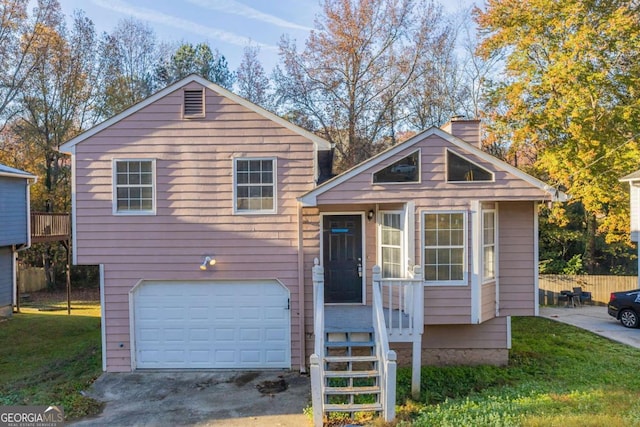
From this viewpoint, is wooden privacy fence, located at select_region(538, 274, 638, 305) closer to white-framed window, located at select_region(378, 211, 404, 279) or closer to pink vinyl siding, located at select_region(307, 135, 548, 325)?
pink vinyl siding, located at select_region(307, 135, 548, 325)

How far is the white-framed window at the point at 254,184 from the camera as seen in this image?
29.7 feet

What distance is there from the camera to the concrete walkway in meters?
11.3

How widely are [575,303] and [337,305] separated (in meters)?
12.3

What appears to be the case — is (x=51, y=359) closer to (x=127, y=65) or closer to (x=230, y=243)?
(x=230, y=243)

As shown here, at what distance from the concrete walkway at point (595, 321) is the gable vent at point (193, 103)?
1226 cm

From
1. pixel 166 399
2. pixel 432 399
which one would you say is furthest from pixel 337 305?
pixel 166 399

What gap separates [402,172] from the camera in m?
8.20

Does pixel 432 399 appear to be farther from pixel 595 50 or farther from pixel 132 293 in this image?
pixel 595 50

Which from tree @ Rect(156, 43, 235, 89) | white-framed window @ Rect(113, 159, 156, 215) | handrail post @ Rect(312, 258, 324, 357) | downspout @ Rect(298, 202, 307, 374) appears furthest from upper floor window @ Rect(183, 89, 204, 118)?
tree @ Rect(156, 43, 235, 89)

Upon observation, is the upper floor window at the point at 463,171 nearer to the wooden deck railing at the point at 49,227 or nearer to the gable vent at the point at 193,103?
the gable vent at the point at 193,103

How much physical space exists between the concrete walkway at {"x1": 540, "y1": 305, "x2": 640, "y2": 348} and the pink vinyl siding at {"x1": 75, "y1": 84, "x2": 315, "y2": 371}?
9178 mm

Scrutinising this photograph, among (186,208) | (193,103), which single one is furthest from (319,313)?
(193,103)

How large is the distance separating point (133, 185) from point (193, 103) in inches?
89.1

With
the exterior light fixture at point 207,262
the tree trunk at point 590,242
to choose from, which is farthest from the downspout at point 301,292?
the tree trunk at point 590,242
